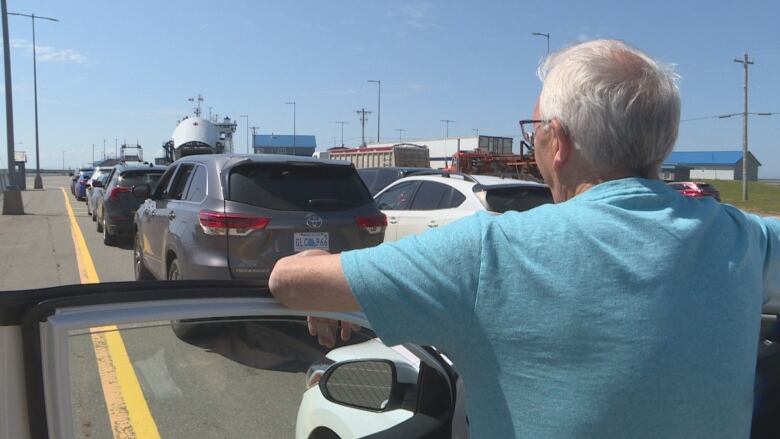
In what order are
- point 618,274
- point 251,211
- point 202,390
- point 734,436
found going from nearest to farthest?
point 618,274 < point 734,436 < point 202,390 < point 251,211

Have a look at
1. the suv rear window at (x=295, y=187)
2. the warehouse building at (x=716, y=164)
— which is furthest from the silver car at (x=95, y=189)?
the warehouse building at (x=716, y=164)

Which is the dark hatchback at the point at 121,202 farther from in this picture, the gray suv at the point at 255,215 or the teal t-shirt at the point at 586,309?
the teal t-shirt at the point at 586,309

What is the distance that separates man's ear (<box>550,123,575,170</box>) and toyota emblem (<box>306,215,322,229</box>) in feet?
14.9

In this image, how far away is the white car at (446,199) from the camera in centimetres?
860

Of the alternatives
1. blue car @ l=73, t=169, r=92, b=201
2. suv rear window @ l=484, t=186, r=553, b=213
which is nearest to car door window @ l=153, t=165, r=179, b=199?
suv rear window @ l=484, t=186, r=553, b=213

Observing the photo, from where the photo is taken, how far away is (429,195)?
9.47 meters

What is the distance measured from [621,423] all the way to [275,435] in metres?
1.26

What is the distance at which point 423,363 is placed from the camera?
2.09 m

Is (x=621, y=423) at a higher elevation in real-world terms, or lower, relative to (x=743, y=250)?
lower

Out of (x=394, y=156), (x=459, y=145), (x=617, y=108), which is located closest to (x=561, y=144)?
(x=617, y=108)

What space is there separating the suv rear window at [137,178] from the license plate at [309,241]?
8587 millimetres

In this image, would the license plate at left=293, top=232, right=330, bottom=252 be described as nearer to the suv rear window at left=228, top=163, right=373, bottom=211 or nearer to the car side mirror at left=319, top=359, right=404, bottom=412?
the suv rear window at left=228, top=163, right=373, bottom=211

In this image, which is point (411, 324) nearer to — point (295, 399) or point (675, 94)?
point (675, 94)

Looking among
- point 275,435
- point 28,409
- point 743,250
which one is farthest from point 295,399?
point 743,250
